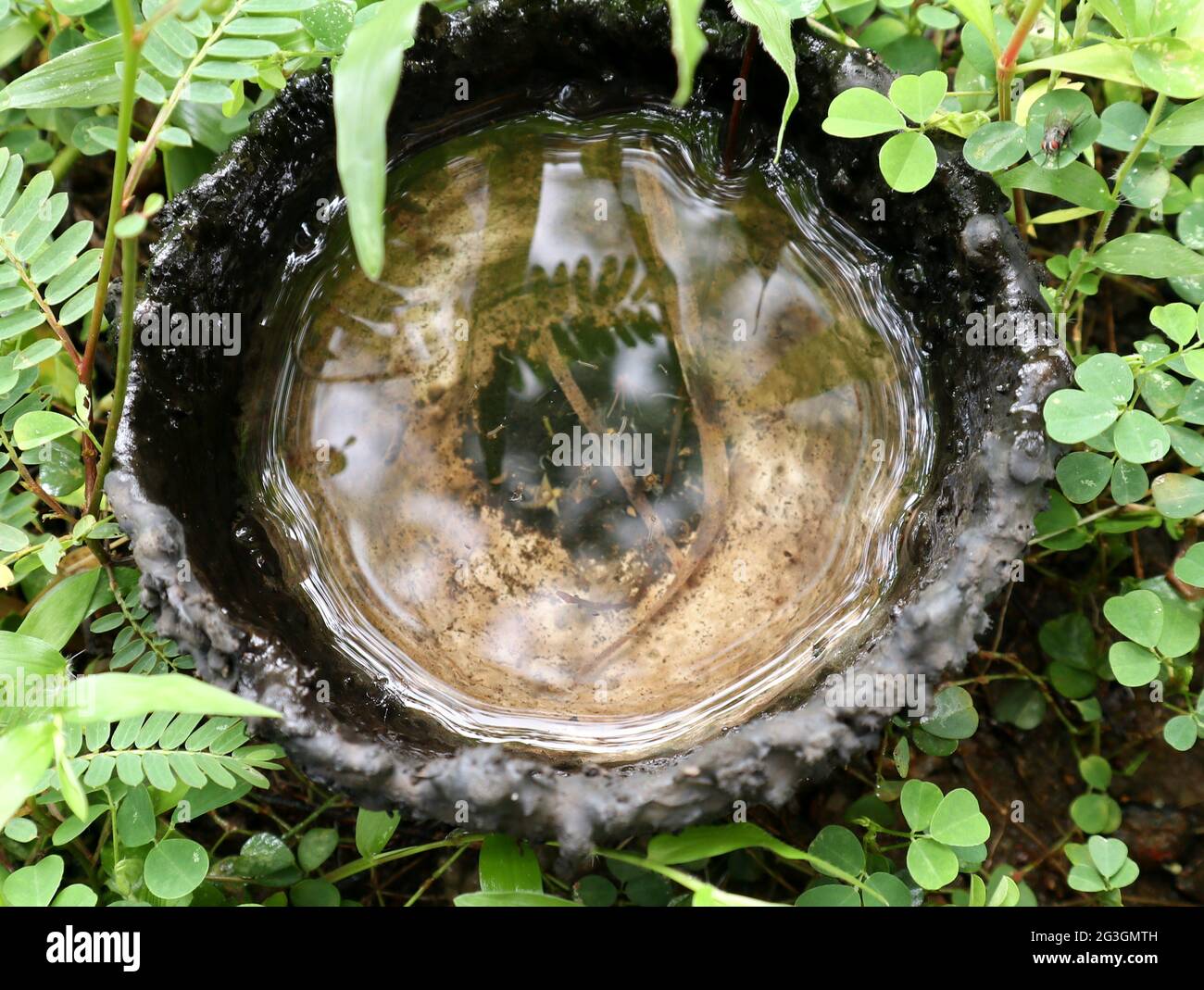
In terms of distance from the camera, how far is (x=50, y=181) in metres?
1.68

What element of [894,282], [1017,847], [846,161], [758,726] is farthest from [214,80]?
[1017,847]

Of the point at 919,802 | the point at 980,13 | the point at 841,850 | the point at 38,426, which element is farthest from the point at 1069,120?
the point at 38,426

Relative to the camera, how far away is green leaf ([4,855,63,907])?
5.30ft

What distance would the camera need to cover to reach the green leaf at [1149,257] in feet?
5.83

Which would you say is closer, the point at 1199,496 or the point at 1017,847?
the point at 1199,496

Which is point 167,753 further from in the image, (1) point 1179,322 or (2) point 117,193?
(1) point 1179,322

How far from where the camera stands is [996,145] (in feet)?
5.61

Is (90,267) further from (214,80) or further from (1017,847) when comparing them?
(1017,847)

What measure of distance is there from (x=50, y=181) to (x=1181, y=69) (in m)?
1.80
